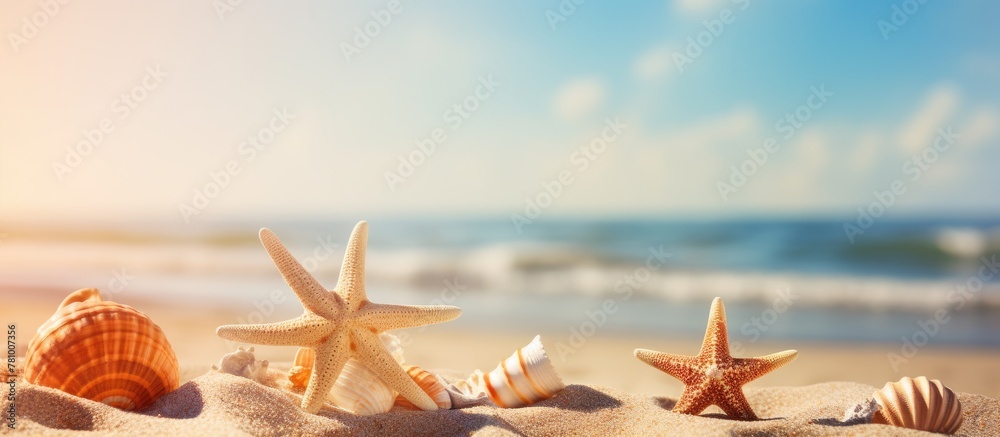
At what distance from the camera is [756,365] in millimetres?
3926

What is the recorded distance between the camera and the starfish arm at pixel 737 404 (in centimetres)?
390

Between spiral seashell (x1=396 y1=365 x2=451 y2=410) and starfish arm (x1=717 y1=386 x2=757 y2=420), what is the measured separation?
5.25ft

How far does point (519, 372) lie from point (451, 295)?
28.1 feet

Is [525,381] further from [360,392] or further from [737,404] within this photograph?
[737,404]

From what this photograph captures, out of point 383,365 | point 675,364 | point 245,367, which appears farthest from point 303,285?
point 675,364

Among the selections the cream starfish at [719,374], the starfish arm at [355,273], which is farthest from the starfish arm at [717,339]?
the starfish arm at [355,273]

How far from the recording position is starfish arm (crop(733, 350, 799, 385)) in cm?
391

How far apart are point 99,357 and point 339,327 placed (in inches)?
48.3

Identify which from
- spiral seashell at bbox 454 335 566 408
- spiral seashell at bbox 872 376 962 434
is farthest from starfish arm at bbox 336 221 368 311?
spiral seashell at bbox 872 376 962 434

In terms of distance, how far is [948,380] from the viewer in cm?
628

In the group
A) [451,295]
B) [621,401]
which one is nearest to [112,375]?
[621,401]

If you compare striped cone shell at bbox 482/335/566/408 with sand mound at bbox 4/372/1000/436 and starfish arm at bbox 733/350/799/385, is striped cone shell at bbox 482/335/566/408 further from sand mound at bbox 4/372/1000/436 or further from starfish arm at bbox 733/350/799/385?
starfish arm at bbox 733/350/799/385

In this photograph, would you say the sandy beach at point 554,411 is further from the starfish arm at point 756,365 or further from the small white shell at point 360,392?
the starfish arm at point 756,365

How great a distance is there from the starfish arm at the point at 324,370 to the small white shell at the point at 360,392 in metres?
0.08
